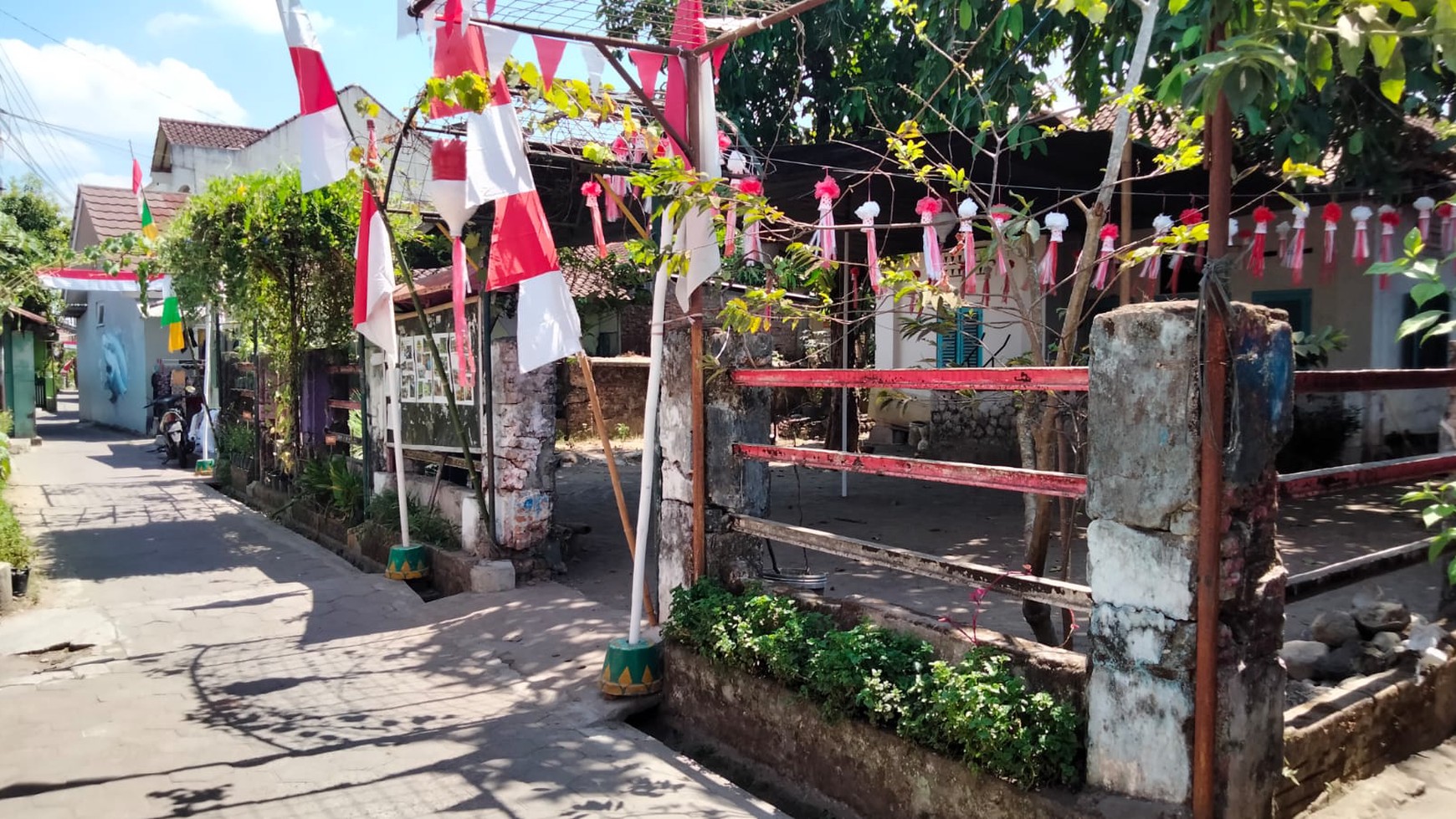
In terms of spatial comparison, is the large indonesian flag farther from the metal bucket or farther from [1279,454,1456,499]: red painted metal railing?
[1279,454,1456,499]: red painted metal railing

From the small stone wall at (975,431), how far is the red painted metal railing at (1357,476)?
8191mm

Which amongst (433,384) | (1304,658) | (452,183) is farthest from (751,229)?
(433,384)

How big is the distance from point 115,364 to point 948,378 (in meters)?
27.4

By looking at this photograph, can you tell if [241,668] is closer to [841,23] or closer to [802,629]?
[802,629]

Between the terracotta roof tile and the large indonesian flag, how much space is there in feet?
82.3

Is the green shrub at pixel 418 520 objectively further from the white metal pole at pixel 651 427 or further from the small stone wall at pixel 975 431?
the small stone wall at pixel 975 431

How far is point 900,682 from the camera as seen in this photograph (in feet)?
11.3

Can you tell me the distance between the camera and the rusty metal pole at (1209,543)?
259cm

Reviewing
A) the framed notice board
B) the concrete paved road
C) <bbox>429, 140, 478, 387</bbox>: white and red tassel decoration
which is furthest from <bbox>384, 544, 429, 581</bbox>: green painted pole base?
<bbox>429, 140, 478, 387</bbox>: white and red tassel decoration

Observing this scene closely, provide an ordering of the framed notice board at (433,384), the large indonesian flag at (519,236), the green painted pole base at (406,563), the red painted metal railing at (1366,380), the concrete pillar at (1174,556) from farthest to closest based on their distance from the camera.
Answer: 1. the framed notice board at (433,384)
2. the green painted pole base at (406,563)
3. the large indonesian flag at (519,236)
4. the red painted metal railing at (1366,380)
5. the concrete pillar at (1174,556)

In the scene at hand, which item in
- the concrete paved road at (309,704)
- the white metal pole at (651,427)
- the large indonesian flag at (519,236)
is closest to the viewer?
the concrete paved road at (309,704)

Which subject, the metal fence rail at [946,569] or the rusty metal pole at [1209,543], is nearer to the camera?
the rusty metal pole at [1209,543]

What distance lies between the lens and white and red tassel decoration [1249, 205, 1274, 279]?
715 centimetres

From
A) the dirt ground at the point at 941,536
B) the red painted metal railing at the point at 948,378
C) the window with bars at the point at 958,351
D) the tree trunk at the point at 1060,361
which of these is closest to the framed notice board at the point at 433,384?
the dirt ground at the point at 941,536
